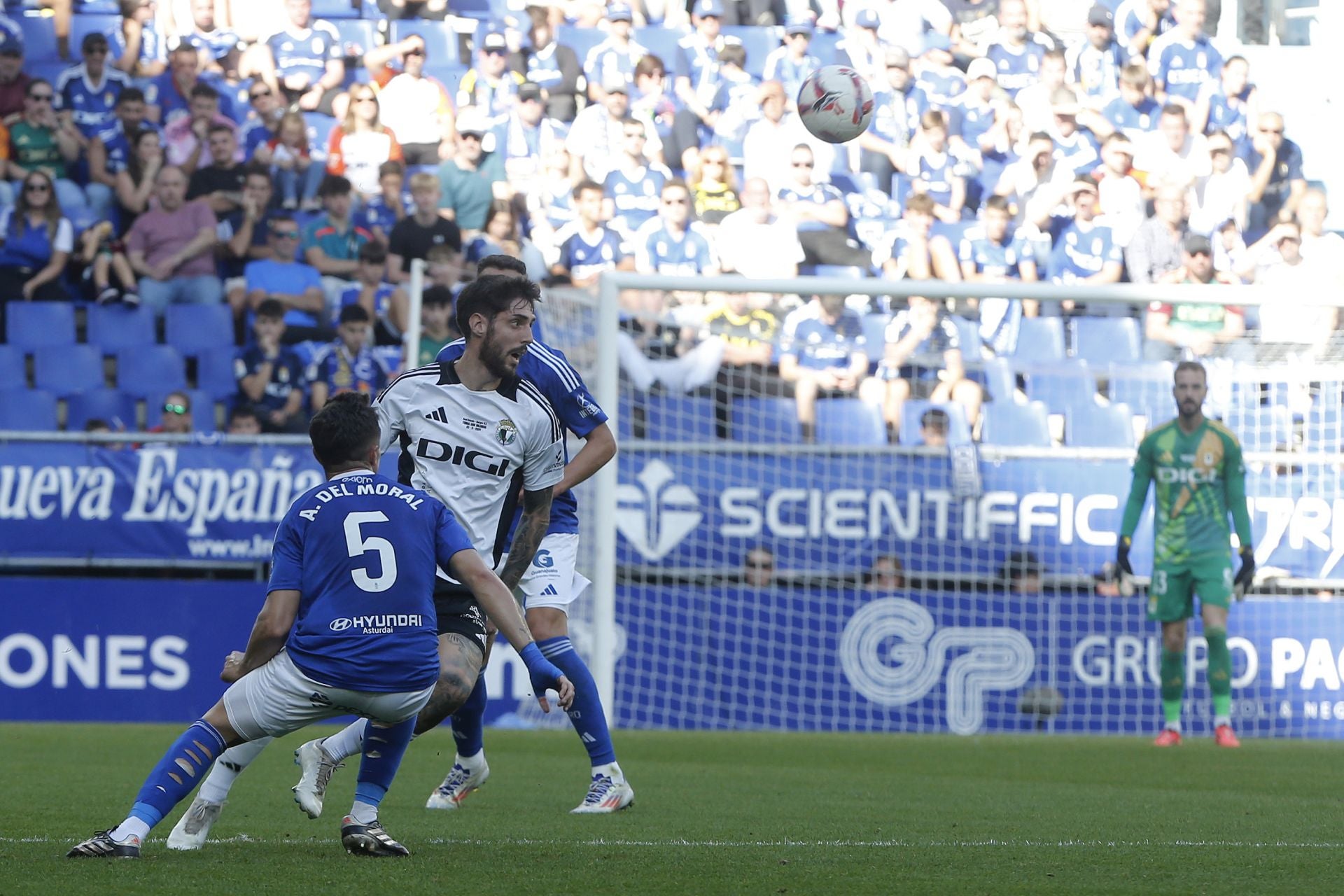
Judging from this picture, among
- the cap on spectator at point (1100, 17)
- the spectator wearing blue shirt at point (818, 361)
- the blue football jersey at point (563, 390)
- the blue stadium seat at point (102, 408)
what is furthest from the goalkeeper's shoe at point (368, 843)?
the cap on spectator at point (1100, 17)

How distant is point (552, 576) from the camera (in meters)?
6.99

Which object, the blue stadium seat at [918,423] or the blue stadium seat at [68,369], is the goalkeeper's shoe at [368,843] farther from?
the blue stadium seat at [68,369]

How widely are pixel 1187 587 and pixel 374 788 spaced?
7.83 meters

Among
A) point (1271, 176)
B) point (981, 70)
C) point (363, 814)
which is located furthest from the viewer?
point (981, 70)

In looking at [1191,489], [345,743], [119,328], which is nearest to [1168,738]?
[1191,489]

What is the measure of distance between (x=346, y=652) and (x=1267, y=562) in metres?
9.66

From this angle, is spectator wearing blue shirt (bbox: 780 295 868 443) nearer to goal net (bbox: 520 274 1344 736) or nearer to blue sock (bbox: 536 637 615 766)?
goal net (bbox: 520 274 1344 736)

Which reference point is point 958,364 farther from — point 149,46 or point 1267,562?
point 149,46

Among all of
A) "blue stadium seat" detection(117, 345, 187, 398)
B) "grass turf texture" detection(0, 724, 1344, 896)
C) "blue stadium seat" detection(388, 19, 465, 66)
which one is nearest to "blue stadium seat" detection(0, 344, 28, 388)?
"blue stadium seat" detection(117, 345, 187, 398)

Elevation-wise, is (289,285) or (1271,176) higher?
(1271,176)

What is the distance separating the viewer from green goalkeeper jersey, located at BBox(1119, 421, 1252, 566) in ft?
38.0

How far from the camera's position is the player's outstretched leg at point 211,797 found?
491 centimetres

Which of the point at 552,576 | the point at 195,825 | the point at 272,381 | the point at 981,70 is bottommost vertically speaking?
the point at 195,825

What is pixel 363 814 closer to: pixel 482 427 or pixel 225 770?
pixel 225 770
